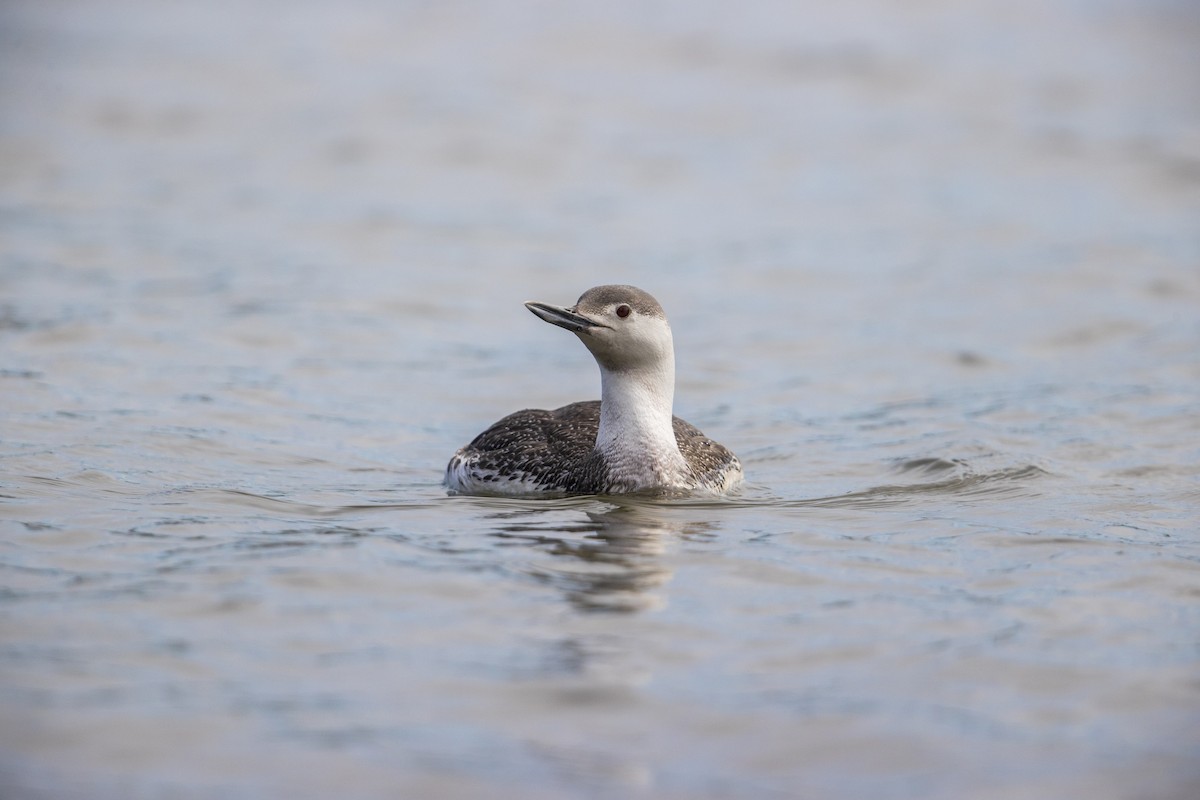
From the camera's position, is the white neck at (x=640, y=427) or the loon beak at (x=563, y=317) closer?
the loon beak at (x=563, y=317)

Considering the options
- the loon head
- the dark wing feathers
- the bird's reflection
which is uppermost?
the loon head

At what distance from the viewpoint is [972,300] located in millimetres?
15703

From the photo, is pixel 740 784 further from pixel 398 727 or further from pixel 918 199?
pixel 918 199

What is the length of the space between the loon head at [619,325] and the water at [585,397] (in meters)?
0.78

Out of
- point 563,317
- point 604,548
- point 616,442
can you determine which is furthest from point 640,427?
point 604,548

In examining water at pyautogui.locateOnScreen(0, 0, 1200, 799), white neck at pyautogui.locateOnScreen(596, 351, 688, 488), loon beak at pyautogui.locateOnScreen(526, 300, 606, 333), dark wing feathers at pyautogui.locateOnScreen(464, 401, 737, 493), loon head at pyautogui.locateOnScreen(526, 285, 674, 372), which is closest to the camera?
water at pyautogui.locateOnScreen(0, 0, 1200, 799)

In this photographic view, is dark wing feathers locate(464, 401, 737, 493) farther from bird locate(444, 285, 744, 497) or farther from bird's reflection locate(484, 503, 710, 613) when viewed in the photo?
bird's reflection locate(484, 503, 710, 613)

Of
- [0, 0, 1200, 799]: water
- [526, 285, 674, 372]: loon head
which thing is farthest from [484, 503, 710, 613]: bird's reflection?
[526, 285, 674, 372]: loon head

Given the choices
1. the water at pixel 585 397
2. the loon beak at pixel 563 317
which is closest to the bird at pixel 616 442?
the loon beak at pixel 563 317

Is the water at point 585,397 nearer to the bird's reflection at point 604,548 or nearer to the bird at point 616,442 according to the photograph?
the bird's reflection at point 604,548

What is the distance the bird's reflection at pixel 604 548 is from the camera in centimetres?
645

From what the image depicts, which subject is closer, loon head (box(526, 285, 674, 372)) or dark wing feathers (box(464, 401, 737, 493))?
loon head (box(526, 285, 674, 372))

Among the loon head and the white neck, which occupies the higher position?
the loon head

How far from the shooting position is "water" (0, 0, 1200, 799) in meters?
5.05
